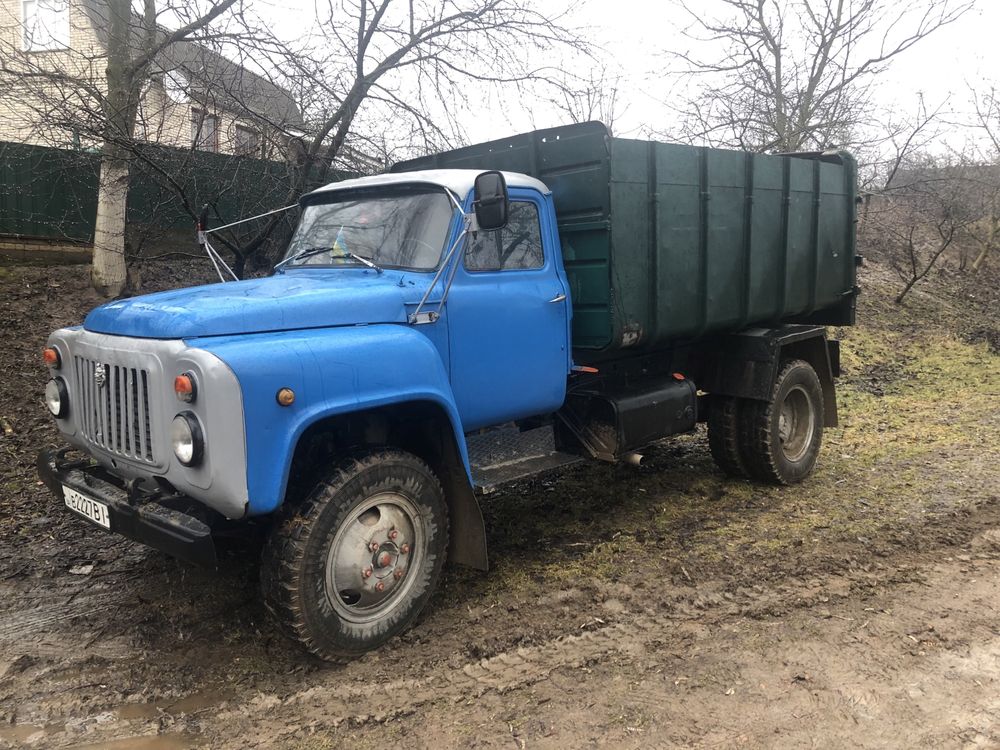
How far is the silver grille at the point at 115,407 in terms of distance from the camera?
3.10m

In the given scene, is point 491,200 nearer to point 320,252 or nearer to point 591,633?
point 320,252

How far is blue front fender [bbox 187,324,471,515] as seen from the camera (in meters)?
2.85

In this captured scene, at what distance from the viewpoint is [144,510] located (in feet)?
10.2

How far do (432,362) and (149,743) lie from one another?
6.31ft

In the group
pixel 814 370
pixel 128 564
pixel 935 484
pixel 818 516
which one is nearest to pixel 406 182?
pixel 128 564

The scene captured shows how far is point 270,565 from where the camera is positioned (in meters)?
3.09

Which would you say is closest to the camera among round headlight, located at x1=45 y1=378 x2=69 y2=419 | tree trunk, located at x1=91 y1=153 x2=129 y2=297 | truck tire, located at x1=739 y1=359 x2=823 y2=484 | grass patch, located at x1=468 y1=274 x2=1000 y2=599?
round headlight, located at x1=45 y1=378 x2=69 y2=419

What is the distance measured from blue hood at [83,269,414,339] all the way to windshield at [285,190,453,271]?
0.68 ft

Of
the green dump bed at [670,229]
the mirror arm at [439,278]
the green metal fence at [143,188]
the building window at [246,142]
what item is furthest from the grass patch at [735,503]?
the building window at [246,142]

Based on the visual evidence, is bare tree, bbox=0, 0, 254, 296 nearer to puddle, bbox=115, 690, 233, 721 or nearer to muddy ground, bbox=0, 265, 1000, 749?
muddy ground, bbox=0, 265, 1000, 749

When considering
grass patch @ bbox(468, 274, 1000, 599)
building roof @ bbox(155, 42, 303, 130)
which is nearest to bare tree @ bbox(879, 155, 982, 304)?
grass patch @ bbox(468, 274, 1000, 599)

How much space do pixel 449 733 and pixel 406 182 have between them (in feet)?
9.21

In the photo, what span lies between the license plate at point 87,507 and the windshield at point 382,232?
1723mm

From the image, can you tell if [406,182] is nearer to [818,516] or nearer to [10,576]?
[10,576]
